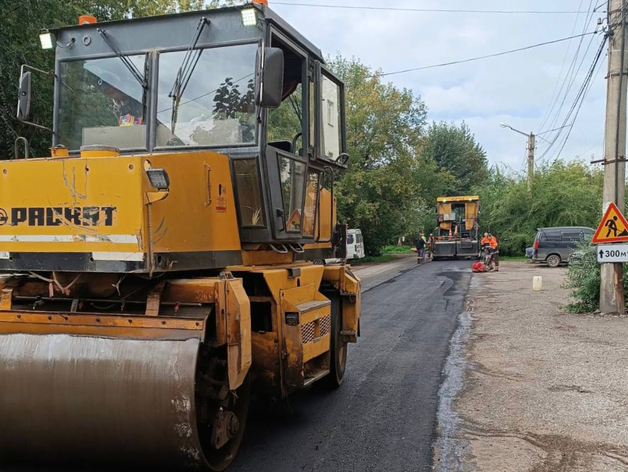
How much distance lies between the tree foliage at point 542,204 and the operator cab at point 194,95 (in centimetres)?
2839

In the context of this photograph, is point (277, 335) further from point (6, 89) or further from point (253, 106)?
point (6, 89)

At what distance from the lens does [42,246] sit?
344 centimetres

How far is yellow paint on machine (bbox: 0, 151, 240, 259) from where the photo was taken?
3.26 m

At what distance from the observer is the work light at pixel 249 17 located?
167 inches

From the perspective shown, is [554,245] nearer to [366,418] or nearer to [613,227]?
[613,227]

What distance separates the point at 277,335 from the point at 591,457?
8.25 feet

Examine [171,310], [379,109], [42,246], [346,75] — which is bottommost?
[171,310]

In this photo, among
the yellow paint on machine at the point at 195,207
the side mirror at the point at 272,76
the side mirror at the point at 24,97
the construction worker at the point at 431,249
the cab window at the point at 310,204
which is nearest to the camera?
the yellow paint on machine at the point at 195,207

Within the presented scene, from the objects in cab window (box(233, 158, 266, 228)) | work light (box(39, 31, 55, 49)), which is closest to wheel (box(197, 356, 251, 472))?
cab window (box(233, 158, 266, 228))

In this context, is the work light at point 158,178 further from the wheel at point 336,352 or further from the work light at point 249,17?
the wheel at point 336,352

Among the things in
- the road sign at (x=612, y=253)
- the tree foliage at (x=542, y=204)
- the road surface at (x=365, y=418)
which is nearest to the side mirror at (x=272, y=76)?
the road surface at (x=365, y=418)

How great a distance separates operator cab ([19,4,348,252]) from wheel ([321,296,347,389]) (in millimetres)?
1441

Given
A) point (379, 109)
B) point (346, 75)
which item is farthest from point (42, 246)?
point (346, 75)

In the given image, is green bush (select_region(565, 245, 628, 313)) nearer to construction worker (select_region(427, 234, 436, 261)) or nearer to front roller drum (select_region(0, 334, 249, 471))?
front roller drum (select_region(0, 334, 249, 471))
